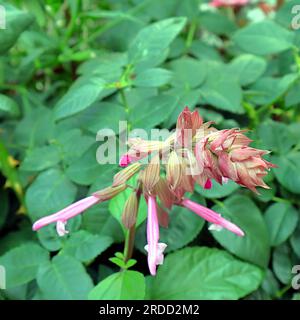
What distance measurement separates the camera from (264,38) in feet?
2.70

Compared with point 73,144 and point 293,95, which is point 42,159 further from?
point 293,95

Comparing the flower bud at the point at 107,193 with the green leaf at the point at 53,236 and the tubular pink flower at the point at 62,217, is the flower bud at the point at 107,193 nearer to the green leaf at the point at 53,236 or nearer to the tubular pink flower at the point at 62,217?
the tubular pink flower at the point at 62,217

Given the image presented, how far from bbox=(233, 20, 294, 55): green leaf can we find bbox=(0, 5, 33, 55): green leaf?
0.34m

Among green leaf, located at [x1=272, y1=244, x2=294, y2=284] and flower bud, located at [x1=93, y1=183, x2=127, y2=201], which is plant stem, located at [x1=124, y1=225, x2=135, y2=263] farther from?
green leaf, located at [x1=272, y1=244, x2=294, y2=284]

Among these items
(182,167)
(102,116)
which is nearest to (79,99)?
(102,116)

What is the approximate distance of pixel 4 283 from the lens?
599 mm

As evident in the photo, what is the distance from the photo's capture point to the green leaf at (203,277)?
0.61 m

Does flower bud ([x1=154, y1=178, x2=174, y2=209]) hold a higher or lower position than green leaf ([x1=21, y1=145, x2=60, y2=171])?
higher

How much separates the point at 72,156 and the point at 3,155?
0.10 meters

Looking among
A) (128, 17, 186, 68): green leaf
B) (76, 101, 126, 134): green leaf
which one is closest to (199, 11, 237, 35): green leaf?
(128, 17, 186, 68): green leaf

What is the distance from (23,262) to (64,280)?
7 centimetres

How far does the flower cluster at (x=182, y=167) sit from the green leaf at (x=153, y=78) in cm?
18

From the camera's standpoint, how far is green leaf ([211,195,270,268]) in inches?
25.5
